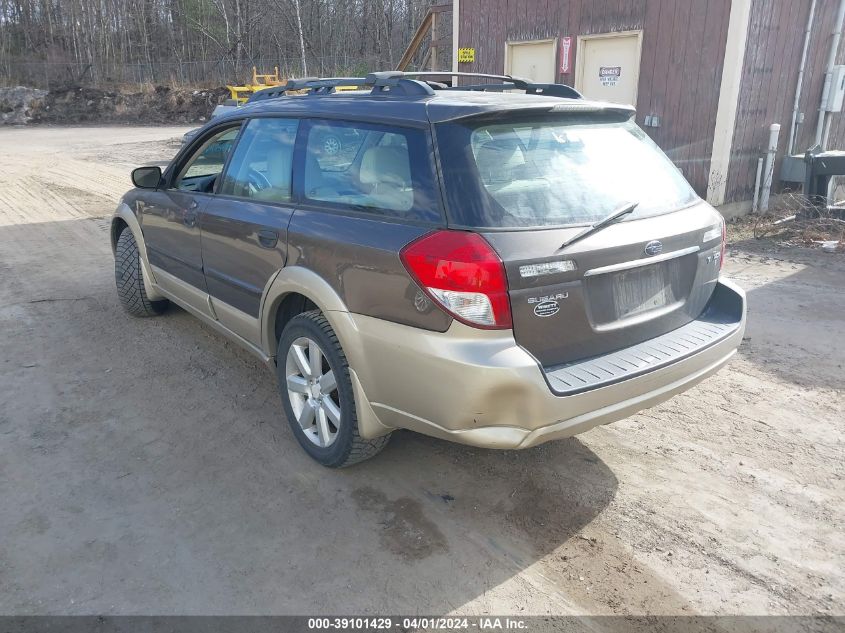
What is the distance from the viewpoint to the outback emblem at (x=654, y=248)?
9.59ft

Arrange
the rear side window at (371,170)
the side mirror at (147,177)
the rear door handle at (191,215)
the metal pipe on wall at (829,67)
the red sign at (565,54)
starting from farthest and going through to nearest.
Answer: the red sign at (565,54) → the metal pipe on wall at (829,67) → the side mirror at (147,177) → the rear door handle at (191,215) → the rear side window at (371,170)

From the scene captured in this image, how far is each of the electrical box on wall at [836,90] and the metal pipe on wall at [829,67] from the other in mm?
40

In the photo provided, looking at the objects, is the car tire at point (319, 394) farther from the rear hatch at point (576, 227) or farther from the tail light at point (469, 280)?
the rear hatch at point (576, 227)

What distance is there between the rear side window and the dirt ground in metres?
1.36

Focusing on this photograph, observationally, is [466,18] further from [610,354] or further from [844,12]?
[610,354]

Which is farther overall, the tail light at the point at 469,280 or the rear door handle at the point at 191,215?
the rear door handle at the point at 191,215

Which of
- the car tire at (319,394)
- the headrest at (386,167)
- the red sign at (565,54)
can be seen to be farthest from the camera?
the red sign at (565,54)

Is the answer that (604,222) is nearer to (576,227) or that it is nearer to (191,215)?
(576,227)

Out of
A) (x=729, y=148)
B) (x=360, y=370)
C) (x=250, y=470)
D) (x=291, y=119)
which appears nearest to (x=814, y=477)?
(x=360, y=370)

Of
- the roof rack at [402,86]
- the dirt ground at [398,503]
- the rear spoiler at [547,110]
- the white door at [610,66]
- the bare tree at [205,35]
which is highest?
the bare tree at [205,35]

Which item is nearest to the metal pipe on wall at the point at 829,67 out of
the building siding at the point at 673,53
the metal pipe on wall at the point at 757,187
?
the metal pipe on wall at the point at 757,187

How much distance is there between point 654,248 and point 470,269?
0.93 meters

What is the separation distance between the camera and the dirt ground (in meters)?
2.59

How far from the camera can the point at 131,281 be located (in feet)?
17.9
